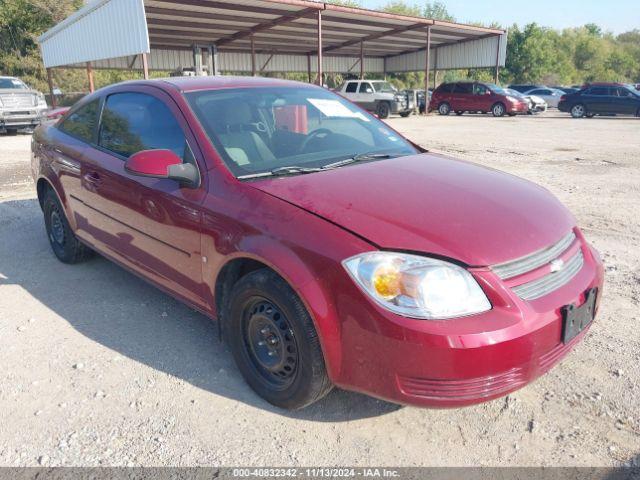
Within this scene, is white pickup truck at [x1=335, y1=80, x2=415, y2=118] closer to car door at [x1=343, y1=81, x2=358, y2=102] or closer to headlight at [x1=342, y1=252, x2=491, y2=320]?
car door at [x1=343, y1=81, x2=358, y2=102]

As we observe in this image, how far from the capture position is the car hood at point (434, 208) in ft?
7.18

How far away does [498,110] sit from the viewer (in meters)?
25.7

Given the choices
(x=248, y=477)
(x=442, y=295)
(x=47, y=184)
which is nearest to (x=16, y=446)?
(x=248, y=477)

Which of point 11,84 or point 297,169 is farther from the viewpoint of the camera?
point 11,84

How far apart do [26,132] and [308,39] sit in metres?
14.7

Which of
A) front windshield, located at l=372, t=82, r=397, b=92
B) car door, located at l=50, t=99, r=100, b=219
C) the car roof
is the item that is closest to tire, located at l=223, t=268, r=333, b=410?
the car roof

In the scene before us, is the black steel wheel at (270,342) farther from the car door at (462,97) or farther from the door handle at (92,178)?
the car door at (462,97)

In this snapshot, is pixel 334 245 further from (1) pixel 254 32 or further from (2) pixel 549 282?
(1) pixel 254 32

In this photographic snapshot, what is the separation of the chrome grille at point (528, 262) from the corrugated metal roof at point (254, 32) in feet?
48.6

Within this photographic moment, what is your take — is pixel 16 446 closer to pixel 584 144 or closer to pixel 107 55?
pixel 584 144

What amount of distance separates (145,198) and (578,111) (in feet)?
81.9

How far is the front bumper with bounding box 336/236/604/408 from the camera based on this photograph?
202 cm

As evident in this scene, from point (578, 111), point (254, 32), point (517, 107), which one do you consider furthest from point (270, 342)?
point (517, 107)

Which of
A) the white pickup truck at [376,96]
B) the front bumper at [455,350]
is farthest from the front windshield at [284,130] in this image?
the white pickup truck at [376,96]
